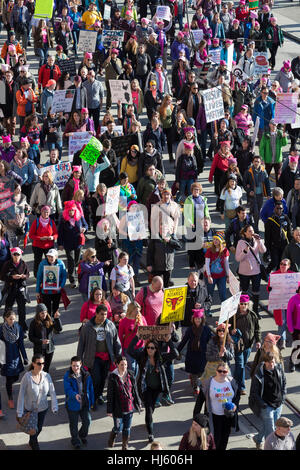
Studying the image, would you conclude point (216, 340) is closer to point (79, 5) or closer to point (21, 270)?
point (21, 270)

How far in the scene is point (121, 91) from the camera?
22.0 metres

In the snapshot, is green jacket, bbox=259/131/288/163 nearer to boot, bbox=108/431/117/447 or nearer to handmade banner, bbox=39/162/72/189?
handmade banner, bbox=39/162/72/189

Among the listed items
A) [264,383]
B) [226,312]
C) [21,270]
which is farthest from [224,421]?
[21,270]

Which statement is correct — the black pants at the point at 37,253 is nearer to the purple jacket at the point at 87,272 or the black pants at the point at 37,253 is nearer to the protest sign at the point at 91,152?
the purple jacket at the point at 87,272

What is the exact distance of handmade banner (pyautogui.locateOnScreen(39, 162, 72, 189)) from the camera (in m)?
18.5

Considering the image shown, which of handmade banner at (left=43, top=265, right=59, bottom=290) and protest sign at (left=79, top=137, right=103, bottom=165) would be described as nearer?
handmade banner at (left=43, top=265, right=59, bottom=290)

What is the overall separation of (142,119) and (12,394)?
38.9 feet

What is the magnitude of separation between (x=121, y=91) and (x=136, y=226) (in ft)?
19.2

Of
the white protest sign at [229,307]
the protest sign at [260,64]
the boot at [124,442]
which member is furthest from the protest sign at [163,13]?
the boot at [124,442]

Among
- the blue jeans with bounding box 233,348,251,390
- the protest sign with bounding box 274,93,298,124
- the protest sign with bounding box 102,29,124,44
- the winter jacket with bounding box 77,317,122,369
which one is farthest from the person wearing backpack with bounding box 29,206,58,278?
the protest sign with bounding box 102,29,124,44

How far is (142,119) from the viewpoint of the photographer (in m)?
25.0

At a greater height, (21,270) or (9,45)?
(9,45)

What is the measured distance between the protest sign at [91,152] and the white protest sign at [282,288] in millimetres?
4915

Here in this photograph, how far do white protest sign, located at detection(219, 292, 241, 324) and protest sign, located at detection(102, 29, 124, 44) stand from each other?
42.2 ft
